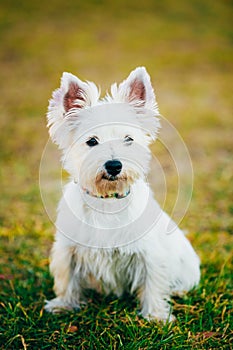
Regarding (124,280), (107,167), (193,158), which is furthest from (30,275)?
(193,158)

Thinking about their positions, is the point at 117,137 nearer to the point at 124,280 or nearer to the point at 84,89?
the point at 84,89

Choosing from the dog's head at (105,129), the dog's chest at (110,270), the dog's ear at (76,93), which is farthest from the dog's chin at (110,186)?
the dog's ear at (76,93)

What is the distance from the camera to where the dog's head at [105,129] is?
2918mm

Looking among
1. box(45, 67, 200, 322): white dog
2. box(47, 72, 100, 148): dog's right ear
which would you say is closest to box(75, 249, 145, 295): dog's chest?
box(45, 67, 200, 322): white dog

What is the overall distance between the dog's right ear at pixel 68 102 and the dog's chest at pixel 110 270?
924 millimetres

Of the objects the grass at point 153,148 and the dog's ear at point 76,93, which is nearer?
the dog's ear at point 76,93

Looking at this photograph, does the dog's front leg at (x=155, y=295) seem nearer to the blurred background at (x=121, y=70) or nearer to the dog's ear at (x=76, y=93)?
the dog's ear at (x=76, y=93)

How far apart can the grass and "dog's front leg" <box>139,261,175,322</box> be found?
0.11m

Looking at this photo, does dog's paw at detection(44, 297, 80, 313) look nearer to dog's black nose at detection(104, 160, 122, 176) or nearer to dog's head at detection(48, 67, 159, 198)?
dog's head at detection(48, 67, 159, 198)

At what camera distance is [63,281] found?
3539mm

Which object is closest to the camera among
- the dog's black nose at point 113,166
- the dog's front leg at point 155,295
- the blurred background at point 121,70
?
the dog's black nose at point 113,166

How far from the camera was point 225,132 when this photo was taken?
814cm

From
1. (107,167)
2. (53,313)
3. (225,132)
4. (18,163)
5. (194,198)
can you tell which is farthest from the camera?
(225,132)

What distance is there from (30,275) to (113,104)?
6.12ft
